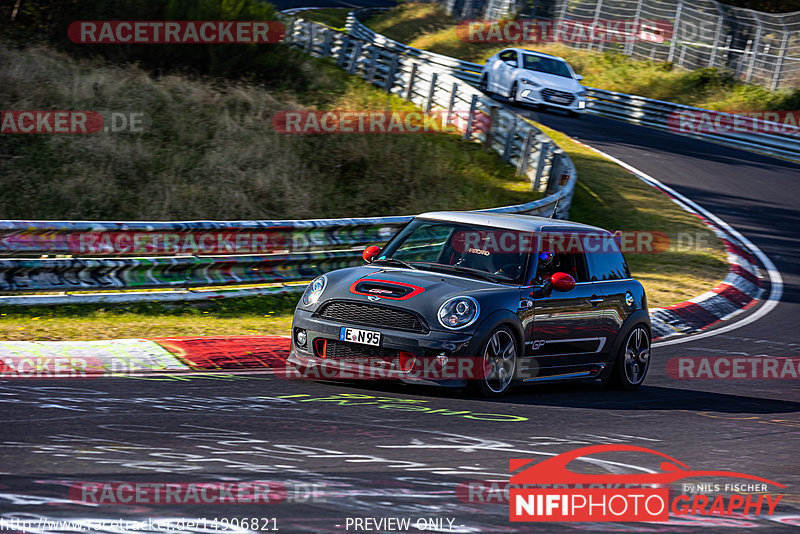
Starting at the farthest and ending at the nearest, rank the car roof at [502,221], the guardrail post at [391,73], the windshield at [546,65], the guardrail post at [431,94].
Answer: the windshield at [546,65], the guardrail post at [391,73], the guardrail post at [431,94], the car roof at [502,221]

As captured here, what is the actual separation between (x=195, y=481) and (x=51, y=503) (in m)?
0.79

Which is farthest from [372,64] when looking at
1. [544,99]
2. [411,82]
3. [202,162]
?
[202,162]

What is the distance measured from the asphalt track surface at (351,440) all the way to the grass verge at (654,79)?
28437 mm

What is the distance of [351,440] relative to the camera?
656 centimetres

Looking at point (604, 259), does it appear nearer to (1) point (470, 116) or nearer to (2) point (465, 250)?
(2) point (465, 250)

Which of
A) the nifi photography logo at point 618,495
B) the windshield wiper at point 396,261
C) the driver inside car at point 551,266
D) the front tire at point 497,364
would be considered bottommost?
the front tire at point 497,364

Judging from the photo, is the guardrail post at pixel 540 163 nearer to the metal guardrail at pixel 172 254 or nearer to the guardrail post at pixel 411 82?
the metal guardrail at pixel 172 254

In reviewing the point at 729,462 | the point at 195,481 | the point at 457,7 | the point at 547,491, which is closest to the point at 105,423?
the point at 195,481

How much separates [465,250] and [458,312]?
116cm

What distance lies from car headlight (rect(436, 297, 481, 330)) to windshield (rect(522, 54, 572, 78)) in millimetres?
20683

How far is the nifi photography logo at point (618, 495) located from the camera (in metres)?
5.38

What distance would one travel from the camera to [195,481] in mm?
5324

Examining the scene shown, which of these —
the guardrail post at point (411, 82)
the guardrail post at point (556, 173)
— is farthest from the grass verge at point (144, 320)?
the guardrail post at point (411, 82)

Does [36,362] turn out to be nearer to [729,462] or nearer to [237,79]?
[729,462]
